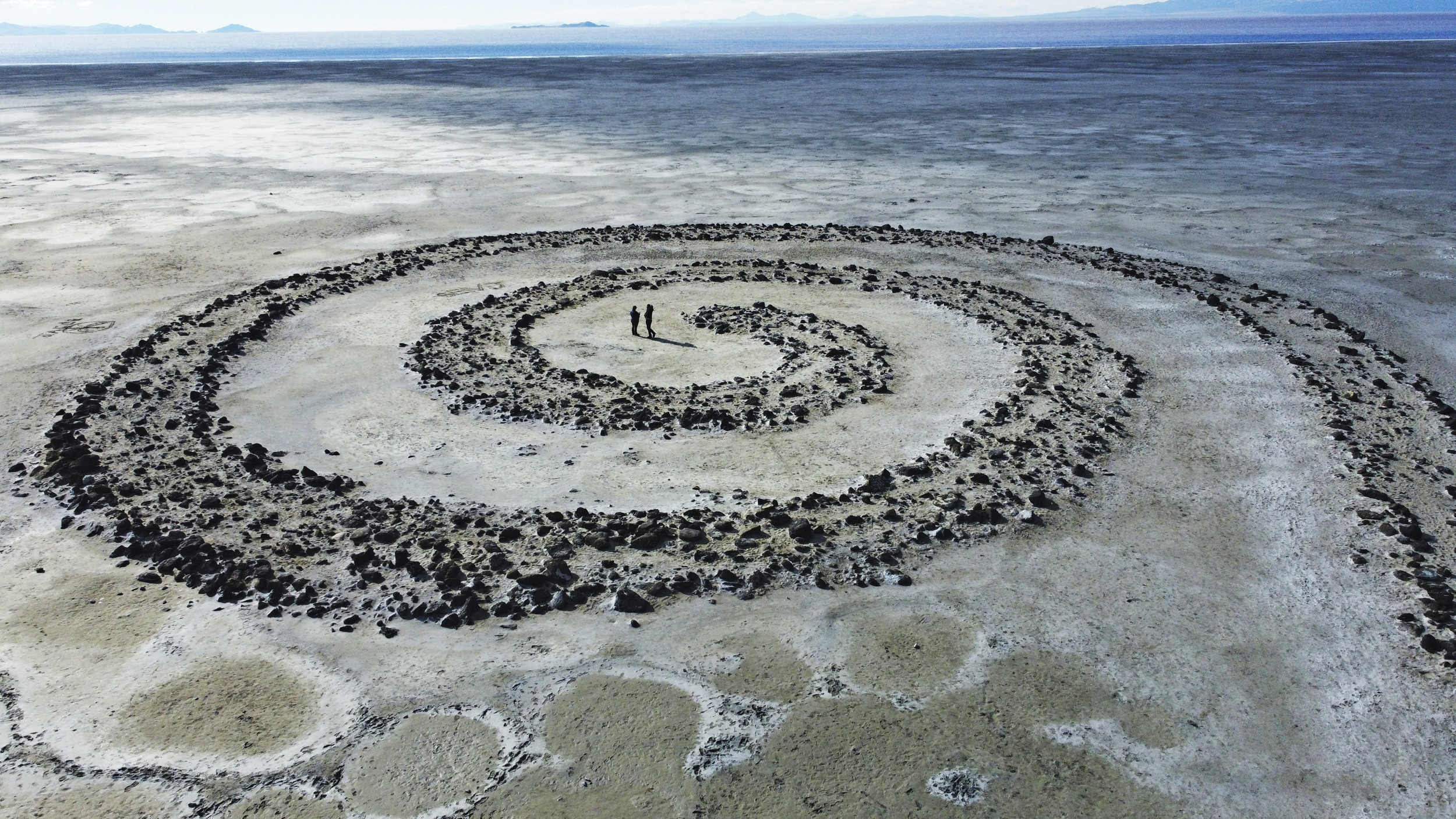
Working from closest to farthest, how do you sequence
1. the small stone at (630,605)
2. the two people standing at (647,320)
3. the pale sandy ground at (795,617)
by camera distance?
the pale sandy ground at (795,617) < the small stone at (630,605) < the two people standing at (647,320)

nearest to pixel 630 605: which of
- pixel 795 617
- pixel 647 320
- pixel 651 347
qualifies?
pixel 795 617

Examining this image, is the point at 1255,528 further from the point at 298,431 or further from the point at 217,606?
the point at 298,431

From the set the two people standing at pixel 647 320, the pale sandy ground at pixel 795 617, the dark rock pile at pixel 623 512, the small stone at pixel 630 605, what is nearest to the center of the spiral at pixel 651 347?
the two people standing at pixel 647 320

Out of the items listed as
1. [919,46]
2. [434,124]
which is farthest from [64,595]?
[919,46]

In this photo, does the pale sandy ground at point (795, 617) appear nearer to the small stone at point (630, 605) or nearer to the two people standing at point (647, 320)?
the small stone at point (630, 605)

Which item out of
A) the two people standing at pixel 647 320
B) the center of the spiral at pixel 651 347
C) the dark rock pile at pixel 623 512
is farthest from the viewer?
the two people standing at pixel 647 320

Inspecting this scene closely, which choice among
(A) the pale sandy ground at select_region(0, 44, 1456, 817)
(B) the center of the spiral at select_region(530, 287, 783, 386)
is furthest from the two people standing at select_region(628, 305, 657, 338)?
(A) the pale sandy ground at select_region(0, 44, 1456, 817)

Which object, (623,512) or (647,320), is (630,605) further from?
(647,320)
